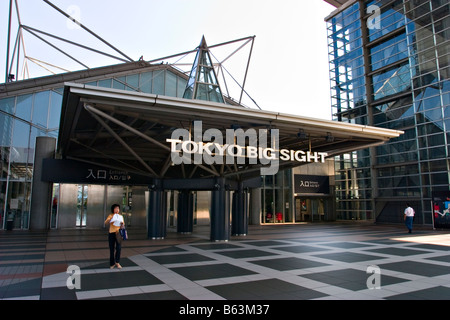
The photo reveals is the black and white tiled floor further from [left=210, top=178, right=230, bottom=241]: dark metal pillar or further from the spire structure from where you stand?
the spire structure

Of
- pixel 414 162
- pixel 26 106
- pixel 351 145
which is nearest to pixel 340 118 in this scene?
pixel 414 162

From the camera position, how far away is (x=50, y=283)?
7.83m

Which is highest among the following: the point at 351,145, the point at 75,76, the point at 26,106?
the point at 75,76

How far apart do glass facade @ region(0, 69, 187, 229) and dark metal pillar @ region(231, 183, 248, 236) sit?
12.2 m

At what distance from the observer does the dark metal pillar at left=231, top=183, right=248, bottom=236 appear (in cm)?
2089

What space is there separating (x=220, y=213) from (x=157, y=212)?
3475 mm

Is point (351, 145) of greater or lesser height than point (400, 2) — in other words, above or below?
below

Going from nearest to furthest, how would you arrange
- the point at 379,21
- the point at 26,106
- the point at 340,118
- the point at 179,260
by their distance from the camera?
the point at 179,260 → the point at 26,106 → the point at 379,21 → the point at 340,118

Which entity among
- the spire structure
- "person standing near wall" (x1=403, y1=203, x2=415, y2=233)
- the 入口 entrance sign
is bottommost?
"person standing near wall" (x1=403, y1=203, x2=415, y2=233)

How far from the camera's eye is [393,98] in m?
32.8

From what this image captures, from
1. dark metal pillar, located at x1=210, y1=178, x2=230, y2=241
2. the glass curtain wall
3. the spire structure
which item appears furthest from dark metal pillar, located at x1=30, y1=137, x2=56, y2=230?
the glass curtain wall
